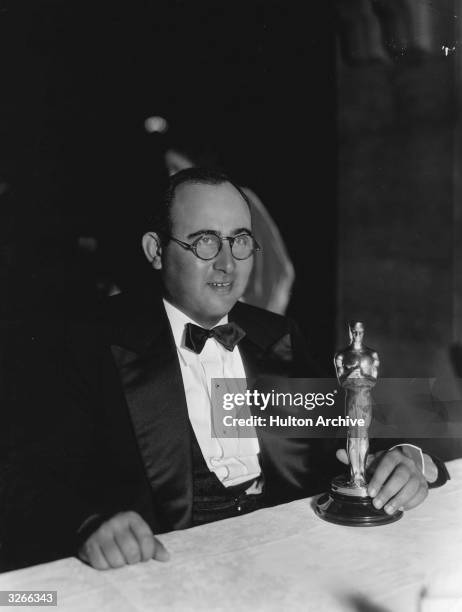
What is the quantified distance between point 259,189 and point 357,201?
62 centimetres

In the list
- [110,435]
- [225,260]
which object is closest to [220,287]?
[225,260]

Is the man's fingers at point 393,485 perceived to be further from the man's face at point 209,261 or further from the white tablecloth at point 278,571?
the man's face at point 209,261

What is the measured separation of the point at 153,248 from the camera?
187 cm

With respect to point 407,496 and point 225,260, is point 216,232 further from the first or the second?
point 407,496

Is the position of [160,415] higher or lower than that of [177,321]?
lower

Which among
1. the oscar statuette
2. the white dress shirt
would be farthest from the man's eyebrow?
the oscar statuette

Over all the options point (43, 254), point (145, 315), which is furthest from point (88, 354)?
point (43, 254)

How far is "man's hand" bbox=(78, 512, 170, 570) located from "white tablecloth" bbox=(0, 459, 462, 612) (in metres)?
0.02

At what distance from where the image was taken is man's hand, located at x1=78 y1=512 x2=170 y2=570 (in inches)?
39.8

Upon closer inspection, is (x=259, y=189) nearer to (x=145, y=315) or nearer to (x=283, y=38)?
(x=283, y=38)

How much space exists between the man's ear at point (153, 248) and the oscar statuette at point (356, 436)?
2.78 feet

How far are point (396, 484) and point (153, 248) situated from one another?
3.47ft

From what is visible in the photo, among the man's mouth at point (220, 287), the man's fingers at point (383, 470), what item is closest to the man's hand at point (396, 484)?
the man's fingers at point (383, 470)

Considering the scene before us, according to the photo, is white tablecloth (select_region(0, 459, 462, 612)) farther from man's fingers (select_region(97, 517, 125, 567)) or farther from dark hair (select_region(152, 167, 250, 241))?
dark hair (select_region(152, 167, 250, 241))
